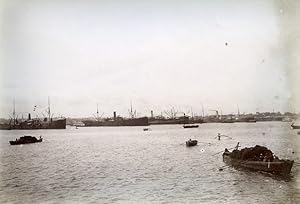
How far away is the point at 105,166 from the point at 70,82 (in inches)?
31.3

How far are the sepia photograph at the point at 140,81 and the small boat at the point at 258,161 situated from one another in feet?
0.77

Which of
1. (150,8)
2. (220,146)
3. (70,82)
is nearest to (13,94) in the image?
(70,82)

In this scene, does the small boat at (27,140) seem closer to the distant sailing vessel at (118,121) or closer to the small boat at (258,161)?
the distant sailing vessel at (118,121)

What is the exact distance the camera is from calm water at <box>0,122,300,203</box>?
3.04 meters

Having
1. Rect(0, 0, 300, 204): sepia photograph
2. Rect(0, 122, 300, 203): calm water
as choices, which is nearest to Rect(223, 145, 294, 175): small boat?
Rect(0, 122, 300, 203): calm water

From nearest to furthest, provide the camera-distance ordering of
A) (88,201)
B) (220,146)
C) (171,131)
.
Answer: (88,201)
(171,131)
(220,146)

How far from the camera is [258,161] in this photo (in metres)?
3.91

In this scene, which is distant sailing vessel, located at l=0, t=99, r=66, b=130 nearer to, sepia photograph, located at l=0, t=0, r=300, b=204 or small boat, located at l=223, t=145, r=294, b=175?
sepia photograph, located at l=0, t=0, r=300, b=204

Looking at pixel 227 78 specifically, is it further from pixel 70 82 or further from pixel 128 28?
pixel 70 82

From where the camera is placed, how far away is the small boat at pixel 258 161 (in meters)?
3.70

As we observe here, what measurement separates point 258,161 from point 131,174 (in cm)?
145

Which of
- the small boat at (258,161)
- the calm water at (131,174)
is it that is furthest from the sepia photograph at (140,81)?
the small boat at (258,161)

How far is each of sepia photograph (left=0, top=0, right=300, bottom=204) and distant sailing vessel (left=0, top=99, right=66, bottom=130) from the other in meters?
0.02

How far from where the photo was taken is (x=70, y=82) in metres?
3.27
